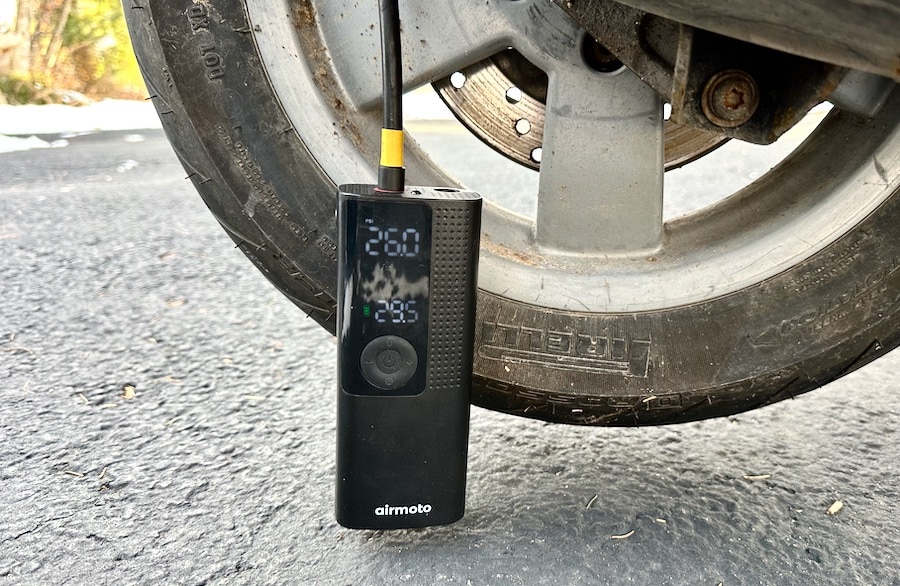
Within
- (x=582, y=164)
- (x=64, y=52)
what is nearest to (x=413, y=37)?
(x=582, y=164)

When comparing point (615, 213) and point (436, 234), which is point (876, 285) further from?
point (436, 234)

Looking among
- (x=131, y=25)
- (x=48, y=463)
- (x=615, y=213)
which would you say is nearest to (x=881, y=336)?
(x=615, y=213)

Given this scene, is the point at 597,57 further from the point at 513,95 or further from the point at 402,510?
the point at 402,510

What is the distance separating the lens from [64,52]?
5934 mm

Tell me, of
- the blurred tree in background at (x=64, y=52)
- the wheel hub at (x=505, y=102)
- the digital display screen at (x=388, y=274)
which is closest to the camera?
the digital display screen at (x=388, y=274)

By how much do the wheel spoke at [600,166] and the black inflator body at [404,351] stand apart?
0.17m

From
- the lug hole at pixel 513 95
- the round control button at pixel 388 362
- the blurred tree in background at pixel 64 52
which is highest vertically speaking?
the blurred tree in background at pixel 64 52

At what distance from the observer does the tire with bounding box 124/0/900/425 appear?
0.76 meters

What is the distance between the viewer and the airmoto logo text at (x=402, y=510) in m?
0.78

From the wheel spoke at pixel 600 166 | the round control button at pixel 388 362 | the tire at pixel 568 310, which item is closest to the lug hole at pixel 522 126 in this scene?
the wheel spoke at pixel 600 166

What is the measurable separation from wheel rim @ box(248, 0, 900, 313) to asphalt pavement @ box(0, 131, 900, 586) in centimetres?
24

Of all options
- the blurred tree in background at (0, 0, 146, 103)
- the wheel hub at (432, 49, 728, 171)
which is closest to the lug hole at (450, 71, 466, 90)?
the wheel hub at (432, 49, 728, 171)

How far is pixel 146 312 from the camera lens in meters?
1.41

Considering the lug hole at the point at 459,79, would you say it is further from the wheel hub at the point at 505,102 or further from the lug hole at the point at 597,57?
the lug hole at the point at 597,57
